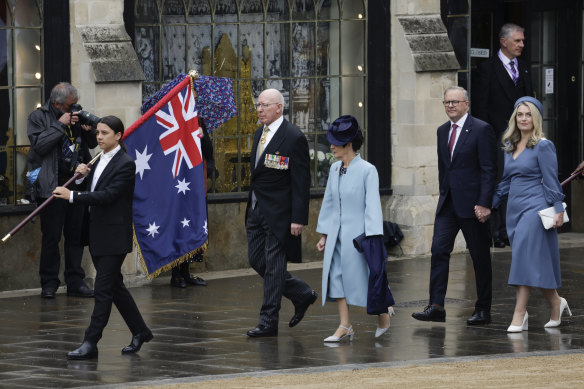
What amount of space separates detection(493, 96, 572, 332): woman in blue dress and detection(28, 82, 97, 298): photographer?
4.04m

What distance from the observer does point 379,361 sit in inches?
408

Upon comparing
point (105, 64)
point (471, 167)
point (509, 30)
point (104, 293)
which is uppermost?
point (509, 30)

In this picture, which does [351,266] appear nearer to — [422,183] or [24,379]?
[24,379]

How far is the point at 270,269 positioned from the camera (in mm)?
11516

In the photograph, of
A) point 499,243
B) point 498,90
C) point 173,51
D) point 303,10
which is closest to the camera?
point 173,51

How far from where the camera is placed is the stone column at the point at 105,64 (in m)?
14.2

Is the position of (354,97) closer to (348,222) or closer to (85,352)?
(348,222)

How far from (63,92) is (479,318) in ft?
14.2

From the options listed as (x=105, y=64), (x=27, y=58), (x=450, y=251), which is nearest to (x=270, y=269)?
(x=450, y=251)

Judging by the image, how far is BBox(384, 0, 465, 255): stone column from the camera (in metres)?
16.3

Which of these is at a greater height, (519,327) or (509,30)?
(509,30)

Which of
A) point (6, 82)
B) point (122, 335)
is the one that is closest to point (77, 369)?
point (122, 335)

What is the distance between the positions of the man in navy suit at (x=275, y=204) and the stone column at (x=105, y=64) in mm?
2939

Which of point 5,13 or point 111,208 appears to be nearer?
point 111,208
